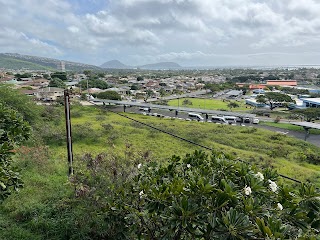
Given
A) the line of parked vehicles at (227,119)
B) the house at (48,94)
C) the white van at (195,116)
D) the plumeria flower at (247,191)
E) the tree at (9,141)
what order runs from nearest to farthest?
the plumeria flower at (247,191)
the tree at (9,141)
the line of parked vehicles at (227,119)
the white van at (195,116)
the house at (48,94)

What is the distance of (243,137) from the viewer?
2242cm

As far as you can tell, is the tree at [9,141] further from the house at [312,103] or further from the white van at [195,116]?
the house at [312,103]

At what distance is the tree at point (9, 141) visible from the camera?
3.55 m

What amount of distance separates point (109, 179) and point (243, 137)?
19019mm

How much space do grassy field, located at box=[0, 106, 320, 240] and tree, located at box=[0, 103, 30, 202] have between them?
168cm

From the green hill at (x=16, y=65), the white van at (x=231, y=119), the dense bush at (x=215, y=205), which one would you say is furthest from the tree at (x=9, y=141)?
the green hill at (x=16, y=65)

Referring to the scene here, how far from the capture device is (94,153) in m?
11.0

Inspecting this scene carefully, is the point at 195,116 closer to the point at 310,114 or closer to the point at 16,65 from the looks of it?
the point at 310,114

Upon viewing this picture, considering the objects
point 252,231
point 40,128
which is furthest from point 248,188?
point 40,128

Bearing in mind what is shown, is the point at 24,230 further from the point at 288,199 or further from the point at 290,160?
the point at 290,160

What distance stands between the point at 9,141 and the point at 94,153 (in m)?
7.26

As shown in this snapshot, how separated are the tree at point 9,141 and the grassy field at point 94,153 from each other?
1677mm

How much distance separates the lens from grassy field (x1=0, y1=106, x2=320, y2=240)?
18.6 feet

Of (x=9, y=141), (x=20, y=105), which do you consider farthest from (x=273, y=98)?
(x=9, y=141)
